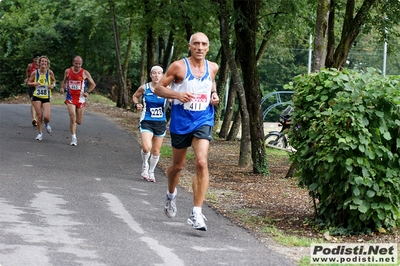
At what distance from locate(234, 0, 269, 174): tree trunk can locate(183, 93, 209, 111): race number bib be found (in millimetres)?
6693

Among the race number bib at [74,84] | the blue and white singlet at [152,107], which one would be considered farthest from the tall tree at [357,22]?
the race number bib at [74,84]

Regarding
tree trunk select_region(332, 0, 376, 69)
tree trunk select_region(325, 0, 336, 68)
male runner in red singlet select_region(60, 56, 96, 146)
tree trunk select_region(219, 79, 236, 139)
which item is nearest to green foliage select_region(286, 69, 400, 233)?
tree trunk select_region(332, 0, 376, 69)

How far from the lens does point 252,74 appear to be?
50.2 feet

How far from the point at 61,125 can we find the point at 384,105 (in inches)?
694

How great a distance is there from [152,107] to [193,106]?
4.63m

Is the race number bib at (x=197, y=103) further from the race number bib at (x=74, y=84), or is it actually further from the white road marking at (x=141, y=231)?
the race number bib at (x=74, y=84)

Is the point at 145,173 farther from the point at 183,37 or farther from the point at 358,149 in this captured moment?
the point at 183,37

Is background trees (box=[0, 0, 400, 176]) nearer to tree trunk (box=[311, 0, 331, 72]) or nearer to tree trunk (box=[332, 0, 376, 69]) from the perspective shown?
tree trunk (box=[332, 0, 376, 69])

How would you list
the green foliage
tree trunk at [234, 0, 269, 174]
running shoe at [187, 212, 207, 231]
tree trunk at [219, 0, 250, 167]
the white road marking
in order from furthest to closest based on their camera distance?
tree trunk at [219, 0, 250, 167], tree trunk at [234, 0, 269, 174], running shoe at [187, 212, 207, 231], the green foliage, the white road marking

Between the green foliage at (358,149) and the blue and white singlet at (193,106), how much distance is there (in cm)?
119

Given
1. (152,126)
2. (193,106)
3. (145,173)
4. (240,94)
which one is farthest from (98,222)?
(240,94)

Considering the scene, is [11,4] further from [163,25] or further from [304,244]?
[304,244]

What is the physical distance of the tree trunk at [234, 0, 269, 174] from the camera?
49.6 feet

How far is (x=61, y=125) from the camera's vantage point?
81.1 ft
